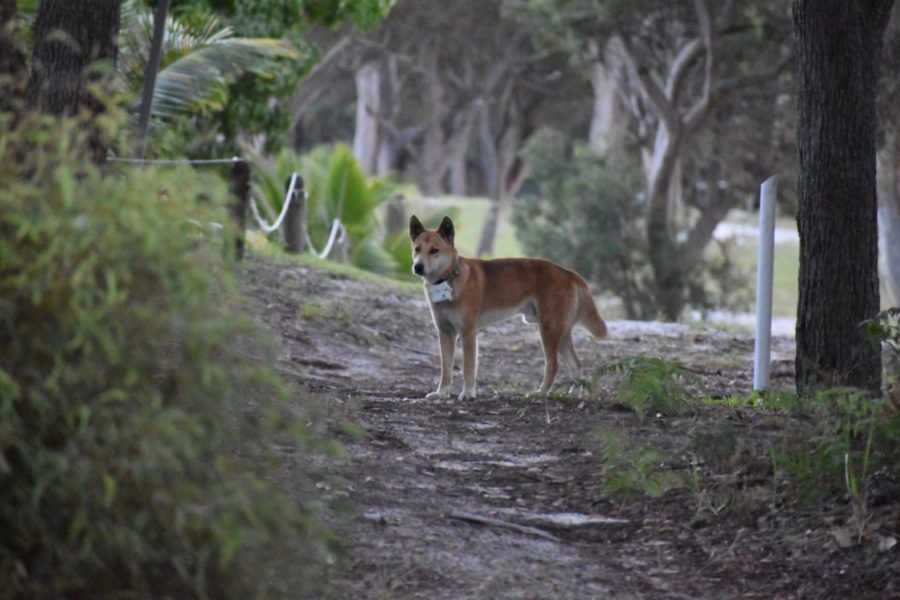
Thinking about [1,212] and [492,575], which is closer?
[1,212]

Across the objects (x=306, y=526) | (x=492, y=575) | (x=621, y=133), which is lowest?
(x=492, y=575)

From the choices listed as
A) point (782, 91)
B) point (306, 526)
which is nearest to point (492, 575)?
point (306, 526)

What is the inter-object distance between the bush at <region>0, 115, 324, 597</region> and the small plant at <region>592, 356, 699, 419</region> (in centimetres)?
384

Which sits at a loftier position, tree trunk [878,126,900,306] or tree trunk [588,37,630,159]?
tree trunk [588,37,630,159]

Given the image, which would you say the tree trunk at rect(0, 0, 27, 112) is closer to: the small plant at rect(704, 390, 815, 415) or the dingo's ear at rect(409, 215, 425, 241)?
the dingo's ear at rect(409, 215, 425, 241)

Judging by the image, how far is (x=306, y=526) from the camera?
13.8 ft

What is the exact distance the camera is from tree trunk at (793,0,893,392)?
9.07 m

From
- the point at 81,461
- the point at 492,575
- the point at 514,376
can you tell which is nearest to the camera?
the point at 81,461

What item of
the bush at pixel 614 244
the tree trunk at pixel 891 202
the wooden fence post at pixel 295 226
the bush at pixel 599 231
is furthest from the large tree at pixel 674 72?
the wooden fence post at pixel 295 226

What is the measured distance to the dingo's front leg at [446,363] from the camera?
9344mm

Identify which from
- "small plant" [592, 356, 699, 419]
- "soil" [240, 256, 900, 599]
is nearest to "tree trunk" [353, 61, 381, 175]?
"soil" [240, 256, 900, 599]

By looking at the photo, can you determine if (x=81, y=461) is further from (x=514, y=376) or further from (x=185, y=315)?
(x=514, y=376)

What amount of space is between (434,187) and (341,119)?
12.8 meters

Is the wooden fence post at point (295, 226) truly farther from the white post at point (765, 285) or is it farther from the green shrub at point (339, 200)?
the white post at point (765, 285)
